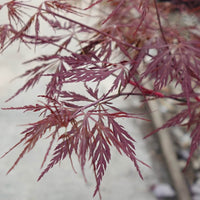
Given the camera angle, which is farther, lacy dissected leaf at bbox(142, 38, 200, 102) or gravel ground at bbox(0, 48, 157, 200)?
gravel ground at bbox(0, 48, 157, 200)

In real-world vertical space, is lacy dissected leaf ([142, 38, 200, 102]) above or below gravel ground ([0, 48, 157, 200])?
above

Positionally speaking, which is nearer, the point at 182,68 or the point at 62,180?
the point at 182,68

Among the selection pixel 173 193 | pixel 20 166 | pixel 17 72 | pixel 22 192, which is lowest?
pixel 173 193

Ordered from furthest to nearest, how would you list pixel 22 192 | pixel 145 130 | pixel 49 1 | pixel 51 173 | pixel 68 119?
pixel 145 130 < pixel 51 173 < pixel 22 192 < pixel 49 1 < pixel 68 119

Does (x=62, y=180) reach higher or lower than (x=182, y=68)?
lower

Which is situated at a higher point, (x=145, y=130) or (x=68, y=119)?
(x=145, y=130)

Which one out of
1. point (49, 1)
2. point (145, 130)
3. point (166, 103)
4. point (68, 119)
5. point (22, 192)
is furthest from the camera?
point (166, 103)

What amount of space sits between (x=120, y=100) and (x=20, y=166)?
2.68ft

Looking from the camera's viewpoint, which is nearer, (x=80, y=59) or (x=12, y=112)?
(x=80, y=59)

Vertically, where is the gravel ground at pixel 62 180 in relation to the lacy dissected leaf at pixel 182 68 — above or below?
below

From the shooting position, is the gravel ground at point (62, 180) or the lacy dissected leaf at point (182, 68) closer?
the lacy dissected leaf at point (182, 68)

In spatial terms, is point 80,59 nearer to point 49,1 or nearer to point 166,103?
point 49,1

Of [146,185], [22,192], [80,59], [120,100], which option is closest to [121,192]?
[146,185]

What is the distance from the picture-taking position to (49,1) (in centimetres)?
61
